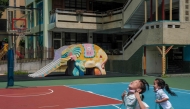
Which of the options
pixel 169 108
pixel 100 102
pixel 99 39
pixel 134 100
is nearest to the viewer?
pixel 134 100

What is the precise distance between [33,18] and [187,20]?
18.7 m

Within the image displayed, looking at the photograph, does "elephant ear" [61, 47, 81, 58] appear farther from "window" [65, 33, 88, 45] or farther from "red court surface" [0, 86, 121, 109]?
"red court surface" [0, 86, 121, 109]

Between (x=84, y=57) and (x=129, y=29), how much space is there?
281 inches

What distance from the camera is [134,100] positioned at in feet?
14.2

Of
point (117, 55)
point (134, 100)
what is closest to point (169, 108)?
point (134, 100)

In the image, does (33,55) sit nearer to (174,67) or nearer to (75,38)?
(75,38)

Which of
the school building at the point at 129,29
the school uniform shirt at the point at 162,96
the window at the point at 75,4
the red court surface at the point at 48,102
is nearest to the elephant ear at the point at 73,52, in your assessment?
the school building at the point at 129,29

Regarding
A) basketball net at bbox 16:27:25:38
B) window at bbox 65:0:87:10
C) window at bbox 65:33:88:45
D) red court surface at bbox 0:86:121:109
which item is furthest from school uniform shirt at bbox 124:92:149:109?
window at bbox 65:0:87:10

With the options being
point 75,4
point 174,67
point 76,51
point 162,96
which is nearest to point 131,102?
point 162,96

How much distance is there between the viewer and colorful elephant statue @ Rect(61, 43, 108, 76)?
21109 mm

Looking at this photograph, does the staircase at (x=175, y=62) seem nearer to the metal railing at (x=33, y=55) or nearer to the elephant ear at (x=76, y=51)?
the elephant ear at (x=76, y=51)

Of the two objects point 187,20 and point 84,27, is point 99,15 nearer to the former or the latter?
point 84,27

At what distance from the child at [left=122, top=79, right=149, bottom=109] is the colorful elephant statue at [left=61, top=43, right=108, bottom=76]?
54.4 ft

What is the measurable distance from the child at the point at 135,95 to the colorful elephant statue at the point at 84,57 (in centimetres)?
1658
